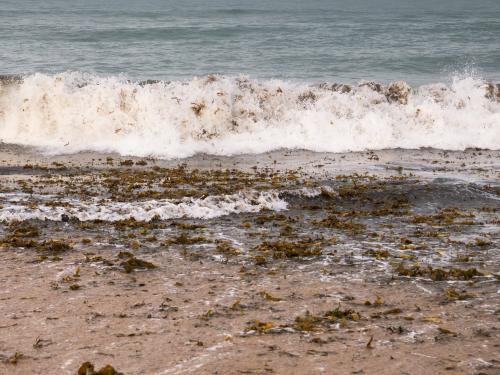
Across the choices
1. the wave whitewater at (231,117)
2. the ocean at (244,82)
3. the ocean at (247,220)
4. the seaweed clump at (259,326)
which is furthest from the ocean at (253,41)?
the seaweed clump at (259,326)

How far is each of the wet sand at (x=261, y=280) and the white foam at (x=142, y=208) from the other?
A: 161mm

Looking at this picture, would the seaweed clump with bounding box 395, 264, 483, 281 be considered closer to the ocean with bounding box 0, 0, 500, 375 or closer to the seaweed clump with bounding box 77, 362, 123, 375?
the ocean with bounding box 0, 0, 500, 375

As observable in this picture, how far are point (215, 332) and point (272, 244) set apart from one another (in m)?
3.33

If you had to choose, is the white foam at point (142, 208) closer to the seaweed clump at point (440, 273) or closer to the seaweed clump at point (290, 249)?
the seaweed clump at point (290, 249)

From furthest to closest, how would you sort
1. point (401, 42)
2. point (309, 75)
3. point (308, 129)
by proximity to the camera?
1. point (401, 42)
2. point (309, 75)
3. point (308, 129)

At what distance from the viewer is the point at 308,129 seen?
20.6 metres

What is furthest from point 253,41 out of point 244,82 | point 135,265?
point 135,265

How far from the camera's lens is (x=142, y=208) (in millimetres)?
11500

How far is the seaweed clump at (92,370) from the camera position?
536 centimetres

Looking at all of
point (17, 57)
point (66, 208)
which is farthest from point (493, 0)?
point (66, 208)

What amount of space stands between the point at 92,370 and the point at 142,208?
6.22m

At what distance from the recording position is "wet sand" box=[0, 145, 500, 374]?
5.84 metres

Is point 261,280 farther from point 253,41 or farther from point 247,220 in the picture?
point 253,41

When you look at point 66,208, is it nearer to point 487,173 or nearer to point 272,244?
point 272,244
